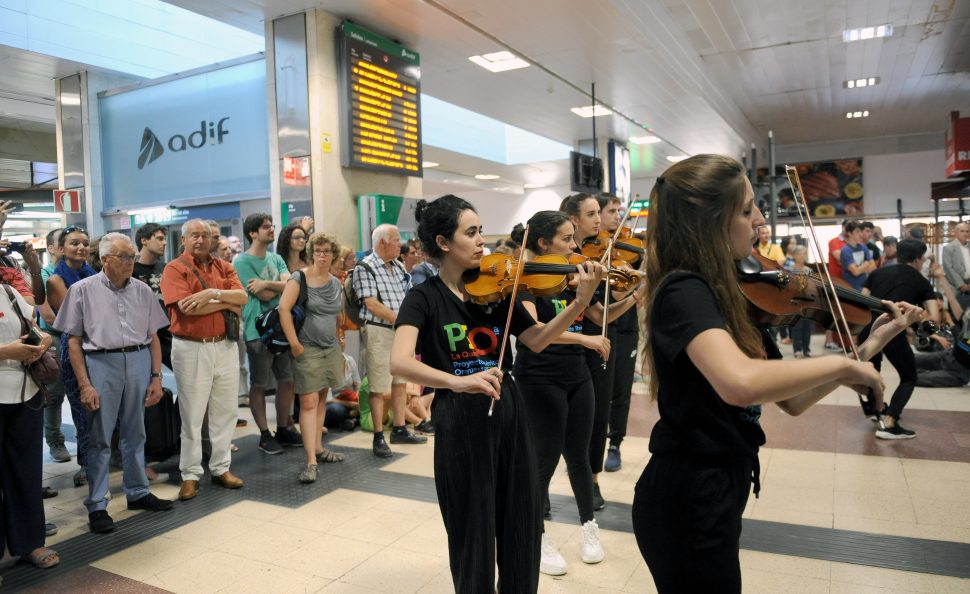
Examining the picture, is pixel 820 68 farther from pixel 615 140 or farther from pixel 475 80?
pixel 475 80

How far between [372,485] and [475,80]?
257 inches

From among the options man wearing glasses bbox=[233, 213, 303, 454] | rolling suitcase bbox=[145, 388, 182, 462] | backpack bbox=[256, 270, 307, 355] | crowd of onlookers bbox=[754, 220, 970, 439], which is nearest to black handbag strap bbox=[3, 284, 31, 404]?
rolling suitcase bbox=[145, 388, 182, 462]

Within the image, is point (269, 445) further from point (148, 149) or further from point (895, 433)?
point (148, 149)

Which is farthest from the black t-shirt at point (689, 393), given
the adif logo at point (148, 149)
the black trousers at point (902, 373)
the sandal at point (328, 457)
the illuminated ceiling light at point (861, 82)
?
the illuminated ceiling light at point (861, 82)

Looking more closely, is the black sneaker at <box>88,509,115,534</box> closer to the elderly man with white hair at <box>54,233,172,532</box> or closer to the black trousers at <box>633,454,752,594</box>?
the elderly man with white hair at <box>54,233,172,532</box>

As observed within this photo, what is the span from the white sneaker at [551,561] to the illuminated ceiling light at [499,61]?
649 cm

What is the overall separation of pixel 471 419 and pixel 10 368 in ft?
7.68

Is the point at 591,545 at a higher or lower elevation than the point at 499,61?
lower

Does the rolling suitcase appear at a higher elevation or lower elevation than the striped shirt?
lower

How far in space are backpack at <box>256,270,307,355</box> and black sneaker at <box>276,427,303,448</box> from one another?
0.73 meters

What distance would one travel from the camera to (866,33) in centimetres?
877

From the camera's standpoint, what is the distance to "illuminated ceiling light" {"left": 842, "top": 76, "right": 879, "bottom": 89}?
36.9 ft

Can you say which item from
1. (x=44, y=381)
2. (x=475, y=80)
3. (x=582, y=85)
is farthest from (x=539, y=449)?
(x=582, y=85)

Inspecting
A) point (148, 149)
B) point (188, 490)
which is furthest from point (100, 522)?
point (148, 149)
